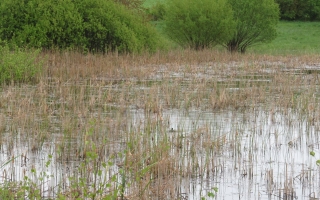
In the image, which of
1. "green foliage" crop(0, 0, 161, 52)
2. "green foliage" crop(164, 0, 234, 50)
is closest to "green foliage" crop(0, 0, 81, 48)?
"green foliage" crop(0, 0, 161, 52)

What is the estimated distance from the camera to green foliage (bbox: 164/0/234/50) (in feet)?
96.1

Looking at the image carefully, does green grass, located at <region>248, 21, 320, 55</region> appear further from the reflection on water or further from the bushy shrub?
the reflection on water

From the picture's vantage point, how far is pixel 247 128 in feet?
30.8

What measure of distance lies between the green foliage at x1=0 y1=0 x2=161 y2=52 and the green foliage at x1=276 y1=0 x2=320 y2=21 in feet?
97.6

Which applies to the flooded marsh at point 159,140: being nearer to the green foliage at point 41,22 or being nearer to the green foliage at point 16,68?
the green foliage at point 16,68

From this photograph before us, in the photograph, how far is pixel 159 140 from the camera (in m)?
7.53

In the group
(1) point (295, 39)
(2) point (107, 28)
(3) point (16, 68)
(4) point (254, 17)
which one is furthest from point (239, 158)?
(1) point (295, 39)

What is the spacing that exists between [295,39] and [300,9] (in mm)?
10823

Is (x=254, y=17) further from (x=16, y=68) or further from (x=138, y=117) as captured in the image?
(x=138, y=117)

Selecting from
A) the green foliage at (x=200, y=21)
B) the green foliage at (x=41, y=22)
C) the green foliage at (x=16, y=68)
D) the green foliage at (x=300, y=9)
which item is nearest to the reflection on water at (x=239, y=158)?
the green foliage at (x=16, y=68)

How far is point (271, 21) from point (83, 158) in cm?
2589

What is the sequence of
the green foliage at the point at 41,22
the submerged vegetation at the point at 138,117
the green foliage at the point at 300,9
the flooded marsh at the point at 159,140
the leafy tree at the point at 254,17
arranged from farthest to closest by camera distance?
the green foliage at the point at 300,9 < the leafy tree at the point at 254,17 < the green foliage at the point at 41,22 < the submerged vegetation at the point at 138,117 < the flooded marsh at the point at 159,140

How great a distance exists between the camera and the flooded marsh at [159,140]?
19.7 feet

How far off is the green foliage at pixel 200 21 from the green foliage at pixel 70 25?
20.5 feet
